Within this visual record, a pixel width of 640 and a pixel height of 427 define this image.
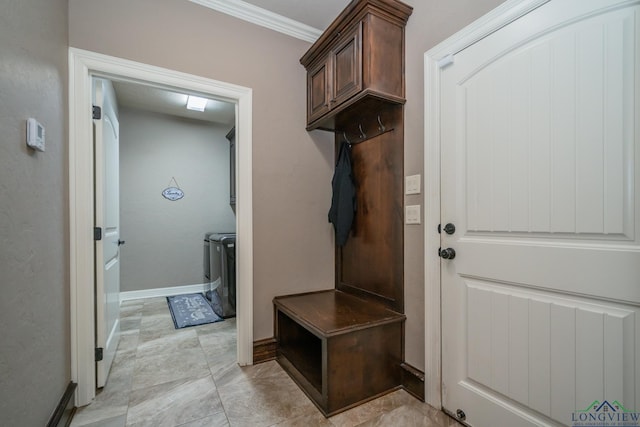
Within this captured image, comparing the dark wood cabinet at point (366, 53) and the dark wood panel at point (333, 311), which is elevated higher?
the dark wood cabinet at point (366, 53)

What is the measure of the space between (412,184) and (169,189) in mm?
3720

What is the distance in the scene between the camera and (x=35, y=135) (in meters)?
1.18

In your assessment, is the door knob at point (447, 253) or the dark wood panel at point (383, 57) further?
the dark wood panel at point (383, 57)

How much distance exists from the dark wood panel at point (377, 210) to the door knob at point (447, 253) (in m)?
0.30

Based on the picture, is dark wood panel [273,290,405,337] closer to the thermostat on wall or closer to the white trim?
the thermostat on wall

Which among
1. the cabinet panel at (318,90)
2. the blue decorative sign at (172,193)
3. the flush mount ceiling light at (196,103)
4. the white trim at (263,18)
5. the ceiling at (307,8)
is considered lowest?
the blue decorative sign at (172,193)

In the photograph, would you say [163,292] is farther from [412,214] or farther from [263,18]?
[412,214]

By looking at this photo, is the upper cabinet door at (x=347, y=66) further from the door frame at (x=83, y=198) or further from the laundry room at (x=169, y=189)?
the laundry room at (x=169, y=189)

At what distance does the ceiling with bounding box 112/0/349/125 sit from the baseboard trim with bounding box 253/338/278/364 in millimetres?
1999

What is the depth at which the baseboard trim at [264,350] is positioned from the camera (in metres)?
2.20

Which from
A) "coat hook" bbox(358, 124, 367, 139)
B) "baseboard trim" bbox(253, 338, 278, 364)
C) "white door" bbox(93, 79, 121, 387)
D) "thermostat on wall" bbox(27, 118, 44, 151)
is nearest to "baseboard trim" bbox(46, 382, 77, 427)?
"white door" bbox(93, 79, 121, 387)

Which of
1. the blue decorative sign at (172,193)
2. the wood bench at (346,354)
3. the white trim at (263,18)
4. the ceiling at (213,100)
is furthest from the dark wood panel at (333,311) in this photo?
the blue decorative sign at (172,193)

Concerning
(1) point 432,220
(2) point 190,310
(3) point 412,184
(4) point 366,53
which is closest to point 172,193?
(2) point 190,310

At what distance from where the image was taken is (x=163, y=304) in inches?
148
